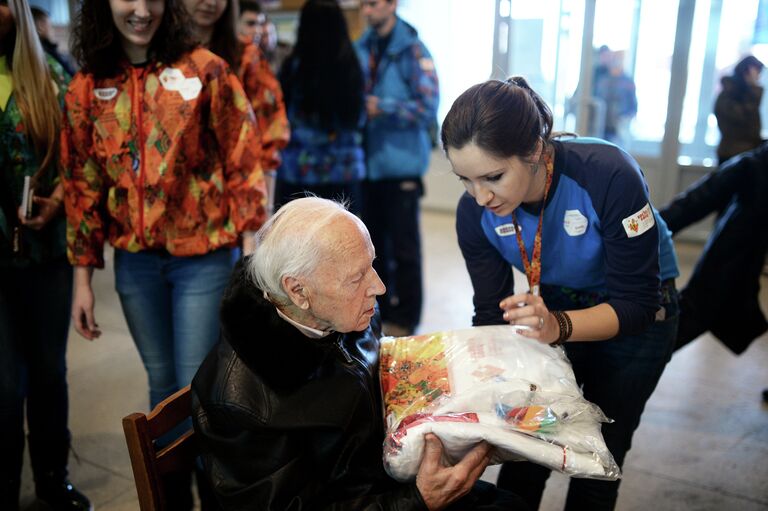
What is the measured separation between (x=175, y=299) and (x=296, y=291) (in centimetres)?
73

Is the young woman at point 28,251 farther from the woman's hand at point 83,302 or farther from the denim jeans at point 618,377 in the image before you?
the denim jeans at point 618,377

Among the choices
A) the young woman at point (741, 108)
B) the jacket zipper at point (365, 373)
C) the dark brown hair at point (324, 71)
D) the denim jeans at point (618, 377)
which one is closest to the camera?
the jacket zipper at point (365, 373)

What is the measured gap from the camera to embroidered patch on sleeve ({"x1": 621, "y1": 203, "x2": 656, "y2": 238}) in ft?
4.50

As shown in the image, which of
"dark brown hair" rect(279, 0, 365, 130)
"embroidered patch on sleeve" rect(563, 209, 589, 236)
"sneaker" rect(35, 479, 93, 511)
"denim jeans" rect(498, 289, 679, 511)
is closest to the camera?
"embroidered patch on sleeve" rect(563, 209, 589, 236)

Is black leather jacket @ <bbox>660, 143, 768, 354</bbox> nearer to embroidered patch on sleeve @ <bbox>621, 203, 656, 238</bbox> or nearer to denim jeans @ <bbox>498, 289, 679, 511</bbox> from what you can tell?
denim jeans @ <bbox>498, 289, 679, 511</bbox>

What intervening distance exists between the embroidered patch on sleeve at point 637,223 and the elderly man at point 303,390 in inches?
21.9

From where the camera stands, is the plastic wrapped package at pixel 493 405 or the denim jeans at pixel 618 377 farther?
the denim jeans at pixel 618 377

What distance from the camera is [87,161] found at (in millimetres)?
1805

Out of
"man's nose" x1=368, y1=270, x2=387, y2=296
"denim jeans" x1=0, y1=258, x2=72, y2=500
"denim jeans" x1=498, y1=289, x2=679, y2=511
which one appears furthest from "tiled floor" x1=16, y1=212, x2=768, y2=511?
"man's nose" x1=368, y1=270, x2=387, y2=296

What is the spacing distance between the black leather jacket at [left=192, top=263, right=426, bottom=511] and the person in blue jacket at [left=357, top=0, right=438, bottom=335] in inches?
83.9

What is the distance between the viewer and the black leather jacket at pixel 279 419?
1.18m

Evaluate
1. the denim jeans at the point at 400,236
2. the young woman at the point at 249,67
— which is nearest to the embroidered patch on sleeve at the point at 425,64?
the denim jeans at the point at 400,236

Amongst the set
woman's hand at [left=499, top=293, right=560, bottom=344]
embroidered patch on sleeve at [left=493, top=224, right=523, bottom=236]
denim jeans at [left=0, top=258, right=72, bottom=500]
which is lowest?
denim jeans at [left=0, top=258, right=72, bottom=500]

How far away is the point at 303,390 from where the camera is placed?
1.23 metres
